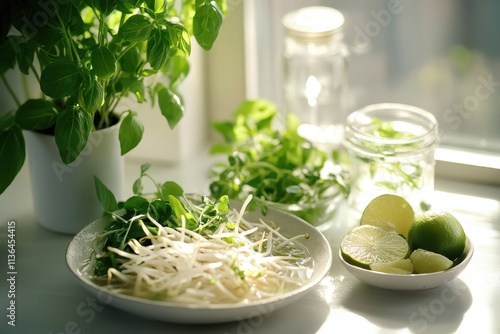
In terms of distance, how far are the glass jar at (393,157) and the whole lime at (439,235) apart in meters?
0.17

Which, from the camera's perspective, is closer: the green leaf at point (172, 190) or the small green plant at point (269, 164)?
the green leaf at point (172, 190)

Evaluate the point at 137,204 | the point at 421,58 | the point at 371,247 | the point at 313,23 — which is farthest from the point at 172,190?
the point at 421,58

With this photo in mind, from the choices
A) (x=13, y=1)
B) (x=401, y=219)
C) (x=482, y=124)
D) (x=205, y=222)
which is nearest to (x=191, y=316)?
(x=205, y=222)

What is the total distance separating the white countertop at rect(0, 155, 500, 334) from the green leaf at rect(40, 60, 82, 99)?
27cm

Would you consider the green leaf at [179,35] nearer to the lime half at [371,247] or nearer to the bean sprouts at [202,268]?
the bean sprouts at [202,268]

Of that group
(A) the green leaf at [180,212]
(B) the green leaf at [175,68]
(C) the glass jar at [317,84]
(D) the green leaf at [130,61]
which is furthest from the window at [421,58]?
(A) the green leaf at [180,212]

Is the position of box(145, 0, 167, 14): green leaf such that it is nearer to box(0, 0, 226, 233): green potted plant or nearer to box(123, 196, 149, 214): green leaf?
box(0, 0, 226, 233): green potted plant

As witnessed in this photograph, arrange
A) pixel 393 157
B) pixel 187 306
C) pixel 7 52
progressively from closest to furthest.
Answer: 1. pixel 187 306
2. pixel 7 52
3. pixel 393 157

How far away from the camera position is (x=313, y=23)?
1451 millimetres

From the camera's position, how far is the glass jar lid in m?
1.43

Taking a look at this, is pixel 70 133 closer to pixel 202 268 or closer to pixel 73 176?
pixel 73 176

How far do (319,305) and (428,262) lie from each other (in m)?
0.15

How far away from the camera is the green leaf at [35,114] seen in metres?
1.17

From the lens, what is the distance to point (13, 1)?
113 centimetres
